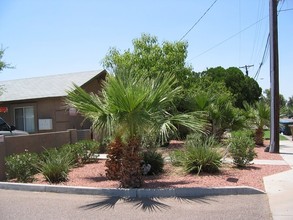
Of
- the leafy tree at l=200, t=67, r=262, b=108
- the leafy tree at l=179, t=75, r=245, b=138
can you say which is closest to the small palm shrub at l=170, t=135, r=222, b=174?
the leafy tree at l=179, t=75, r=245, b=138

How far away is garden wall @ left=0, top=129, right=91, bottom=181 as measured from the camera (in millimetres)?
10848

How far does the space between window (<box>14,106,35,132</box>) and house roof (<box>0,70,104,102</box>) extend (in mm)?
913

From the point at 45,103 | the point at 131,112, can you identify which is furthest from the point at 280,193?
the point at 45,103

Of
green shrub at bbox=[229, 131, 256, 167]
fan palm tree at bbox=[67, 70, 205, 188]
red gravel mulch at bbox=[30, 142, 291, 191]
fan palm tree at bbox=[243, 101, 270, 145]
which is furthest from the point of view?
fan palm tree at bbox=[243, 101, 270, 145]

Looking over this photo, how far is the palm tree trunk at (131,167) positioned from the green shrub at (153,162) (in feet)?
6.19

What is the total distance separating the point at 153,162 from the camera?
10.8 m

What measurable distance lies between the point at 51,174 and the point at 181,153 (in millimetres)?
3703

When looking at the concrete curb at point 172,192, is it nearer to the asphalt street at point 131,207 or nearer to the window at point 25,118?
Answer: the asphalt street at point 131,207

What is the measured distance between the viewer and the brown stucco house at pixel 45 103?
2069 centimetres

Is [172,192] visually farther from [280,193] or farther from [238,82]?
[238,82]

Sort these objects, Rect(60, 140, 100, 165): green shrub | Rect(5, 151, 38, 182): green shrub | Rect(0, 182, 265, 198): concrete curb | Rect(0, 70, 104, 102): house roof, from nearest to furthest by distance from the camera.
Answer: Rect(0, 182, 265, 198): concrete curb < Rect(5, 151, 38, 182): green shrub < Rect(60, 140, 100, 165): green shrub < Rect(0, 70, 104, 102): house roof

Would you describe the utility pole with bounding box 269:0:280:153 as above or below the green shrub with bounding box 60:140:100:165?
above

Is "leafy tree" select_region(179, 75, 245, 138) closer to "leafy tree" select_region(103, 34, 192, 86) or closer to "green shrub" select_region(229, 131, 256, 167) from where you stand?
"leafy tree" select_region(103, 34, 192, 86)

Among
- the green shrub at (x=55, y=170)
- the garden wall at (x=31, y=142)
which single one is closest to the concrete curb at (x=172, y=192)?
the green shrub at (x=55, y=170)
